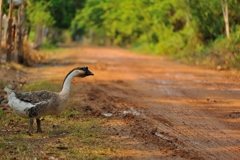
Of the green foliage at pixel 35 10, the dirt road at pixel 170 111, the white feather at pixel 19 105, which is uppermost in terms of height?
the green foliage at pixel 35 10

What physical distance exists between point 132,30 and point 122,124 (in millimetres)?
38986

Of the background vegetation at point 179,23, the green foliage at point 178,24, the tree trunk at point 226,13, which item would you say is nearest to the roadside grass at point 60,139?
the background vegetation at point 179,23

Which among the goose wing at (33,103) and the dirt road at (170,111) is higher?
the goose wing at (33,103)

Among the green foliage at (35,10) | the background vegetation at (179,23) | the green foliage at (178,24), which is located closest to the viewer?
the background vegetation at (179,23)

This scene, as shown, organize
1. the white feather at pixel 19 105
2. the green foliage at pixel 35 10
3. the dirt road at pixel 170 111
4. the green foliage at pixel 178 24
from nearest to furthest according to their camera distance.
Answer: the dirt road at pixel 170 111
the white feather at pixel 19 105
the green foliage at pixel 178 24
the green foliage at pixel 35 10

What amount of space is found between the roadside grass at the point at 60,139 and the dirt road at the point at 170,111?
11.8 inches

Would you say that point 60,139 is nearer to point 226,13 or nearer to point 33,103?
point 33,103

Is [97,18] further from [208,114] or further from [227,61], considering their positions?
[208,114]

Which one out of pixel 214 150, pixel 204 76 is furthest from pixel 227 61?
pixel 214 150

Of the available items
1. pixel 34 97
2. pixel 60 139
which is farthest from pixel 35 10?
pixel 60 139

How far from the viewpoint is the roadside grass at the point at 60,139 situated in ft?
21.8

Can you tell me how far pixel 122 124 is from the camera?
887 centimetres

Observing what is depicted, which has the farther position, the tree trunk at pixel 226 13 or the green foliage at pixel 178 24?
the green foliage at pixel 178 24

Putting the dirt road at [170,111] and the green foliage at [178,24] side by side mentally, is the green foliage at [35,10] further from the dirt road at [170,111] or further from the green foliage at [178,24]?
the dirt road at [170,111]
